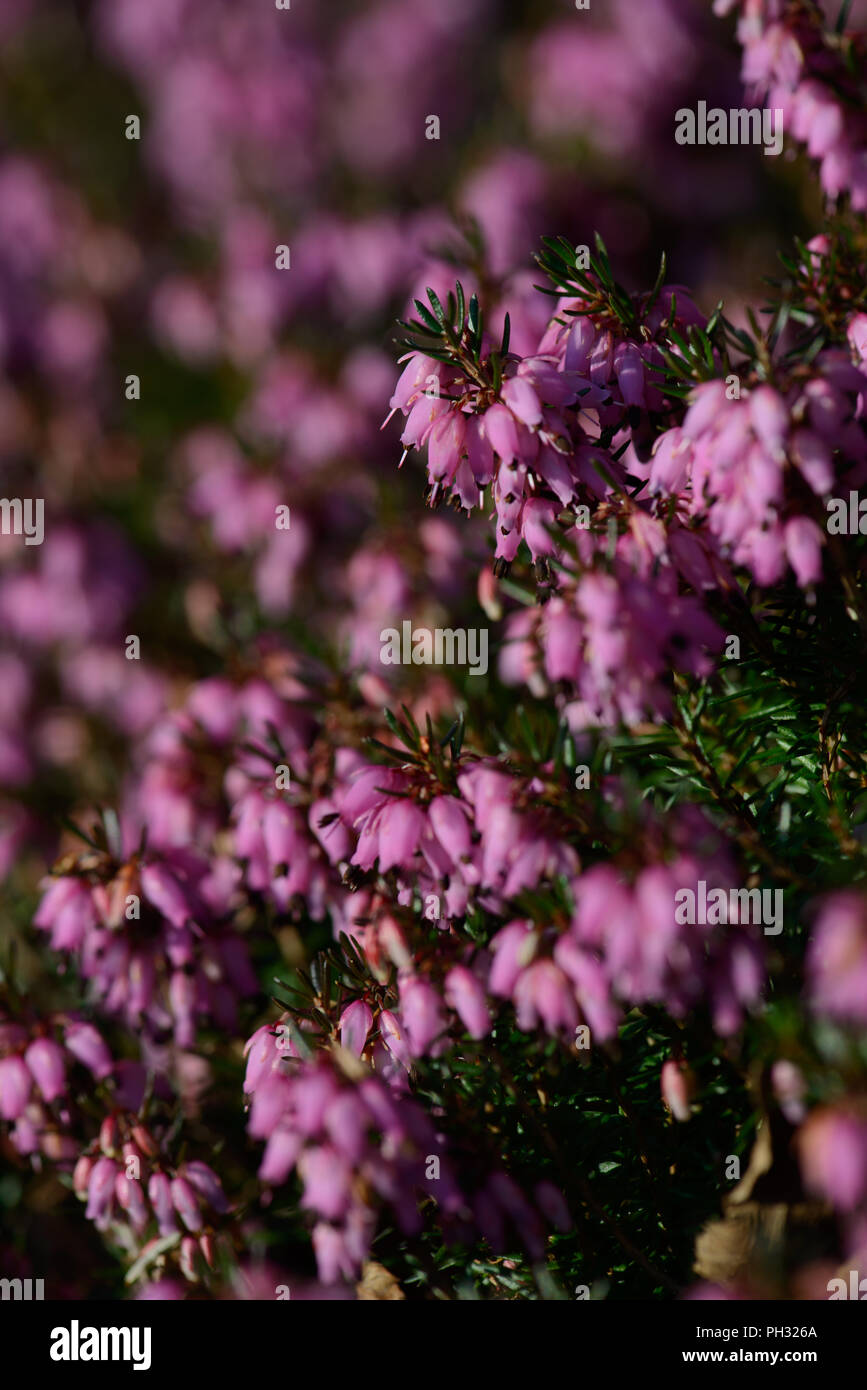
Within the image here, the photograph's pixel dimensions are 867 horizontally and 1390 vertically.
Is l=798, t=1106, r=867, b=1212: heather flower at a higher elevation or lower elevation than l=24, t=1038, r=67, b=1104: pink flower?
lower

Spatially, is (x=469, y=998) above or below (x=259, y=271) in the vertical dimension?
below

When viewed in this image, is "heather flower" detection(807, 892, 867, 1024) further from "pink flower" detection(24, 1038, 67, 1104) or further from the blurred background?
"pink flower" detection(24, 1038, 67, 1104)

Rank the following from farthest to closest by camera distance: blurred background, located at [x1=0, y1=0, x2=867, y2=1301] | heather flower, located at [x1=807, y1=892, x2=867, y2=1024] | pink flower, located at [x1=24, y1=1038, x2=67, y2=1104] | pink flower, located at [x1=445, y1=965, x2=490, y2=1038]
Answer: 1. blurred background, located at [x1=0, y1=0, x2=867, y2=1301]
2. pink flower, located at [x1=24, y1=1038, x2=67, y2=1104]
3. pink flower, located at [x1=445, y1=965, x2=490, y2=1038]
4. heather flower, located at [x1=807, y1=892, x2=867, y2=1024]

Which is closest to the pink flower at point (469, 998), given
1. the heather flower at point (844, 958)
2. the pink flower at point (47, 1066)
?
the heather flower at point (844, 958)

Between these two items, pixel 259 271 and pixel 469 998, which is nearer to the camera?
pixel 469 998

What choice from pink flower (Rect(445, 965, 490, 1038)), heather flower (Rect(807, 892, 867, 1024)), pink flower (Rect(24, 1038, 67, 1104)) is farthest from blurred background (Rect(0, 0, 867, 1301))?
heather flower (Rect(807, 892, 867, 1024))

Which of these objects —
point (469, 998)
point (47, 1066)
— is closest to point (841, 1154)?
point (469, 998)

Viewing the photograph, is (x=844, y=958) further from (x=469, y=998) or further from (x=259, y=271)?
(x=259, y=271)

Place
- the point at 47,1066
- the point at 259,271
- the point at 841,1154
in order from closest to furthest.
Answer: the point at 841,1154
the point at 47,1066
the point at 259,271

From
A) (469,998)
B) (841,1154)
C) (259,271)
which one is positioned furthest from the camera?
(259,271)

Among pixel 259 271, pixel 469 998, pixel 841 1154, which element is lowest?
pixel 841 1154

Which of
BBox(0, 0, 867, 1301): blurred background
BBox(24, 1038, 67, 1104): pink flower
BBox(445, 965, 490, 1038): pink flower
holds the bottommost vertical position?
BBox(24, 1038, 67, 1104): pink flower

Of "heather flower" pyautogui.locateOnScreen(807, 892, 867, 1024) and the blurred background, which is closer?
"heather flower" pyautogui.locateOnScreen(807, 892, 867, 1024)

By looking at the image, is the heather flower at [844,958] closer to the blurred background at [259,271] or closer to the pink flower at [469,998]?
the pink flower at [469,998]
